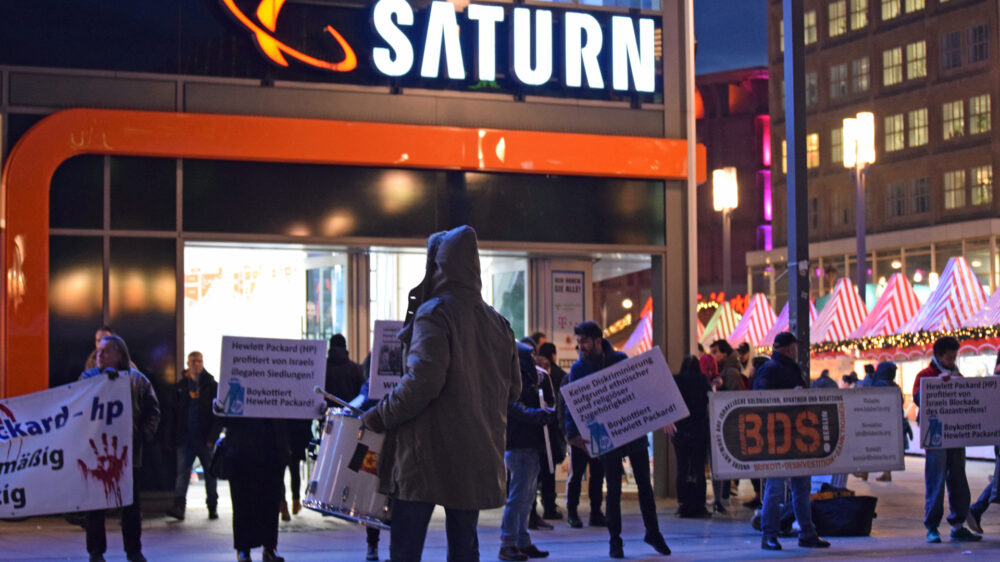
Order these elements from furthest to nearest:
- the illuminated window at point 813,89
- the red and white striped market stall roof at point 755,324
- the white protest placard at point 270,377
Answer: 1. the illuminated window at point 813,89
2. the red and white striped market stall roof at point 755,324
3. the white protest placard at point 270,377

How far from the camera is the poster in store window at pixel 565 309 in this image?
56.7 feet

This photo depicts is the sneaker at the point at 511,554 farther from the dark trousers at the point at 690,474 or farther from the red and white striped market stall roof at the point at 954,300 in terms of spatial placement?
the red and white striped market stall roof at the point at 954,300

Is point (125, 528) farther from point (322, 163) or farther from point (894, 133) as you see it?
point (894, 133)

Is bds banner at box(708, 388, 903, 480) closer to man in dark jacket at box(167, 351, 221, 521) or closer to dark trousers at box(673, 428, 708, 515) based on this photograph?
dark trousers at box(673, 428, 708, 515)

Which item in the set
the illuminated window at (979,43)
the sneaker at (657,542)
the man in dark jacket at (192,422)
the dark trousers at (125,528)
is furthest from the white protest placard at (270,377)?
the illuminated window at (979,43)

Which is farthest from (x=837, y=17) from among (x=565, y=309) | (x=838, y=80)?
(x=565, y=309)

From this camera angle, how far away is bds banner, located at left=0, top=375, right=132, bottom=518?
9688 millimetres

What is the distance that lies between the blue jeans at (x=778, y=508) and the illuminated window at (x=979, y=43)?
48.7 meters

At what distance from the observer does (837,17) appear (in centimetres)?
6562

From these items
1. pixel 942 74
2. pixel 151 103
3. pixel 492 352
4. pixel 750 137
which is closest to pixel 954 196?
pixel 942 74

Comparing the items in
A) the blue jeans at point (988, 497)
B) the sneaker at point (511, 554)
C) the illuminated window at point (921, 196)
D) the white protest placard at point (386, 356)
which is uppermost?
the illuminated window at point (921, 196)

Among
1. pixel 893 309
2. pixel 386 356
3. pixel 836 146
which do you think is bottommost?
pixel 386 356

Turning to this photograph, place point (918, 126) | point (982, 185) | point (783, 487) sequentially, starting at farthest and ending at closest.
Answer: point (918, 126) < point (982, 185) < point (783, 487)

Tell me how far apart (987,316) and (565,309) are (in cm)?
1385
